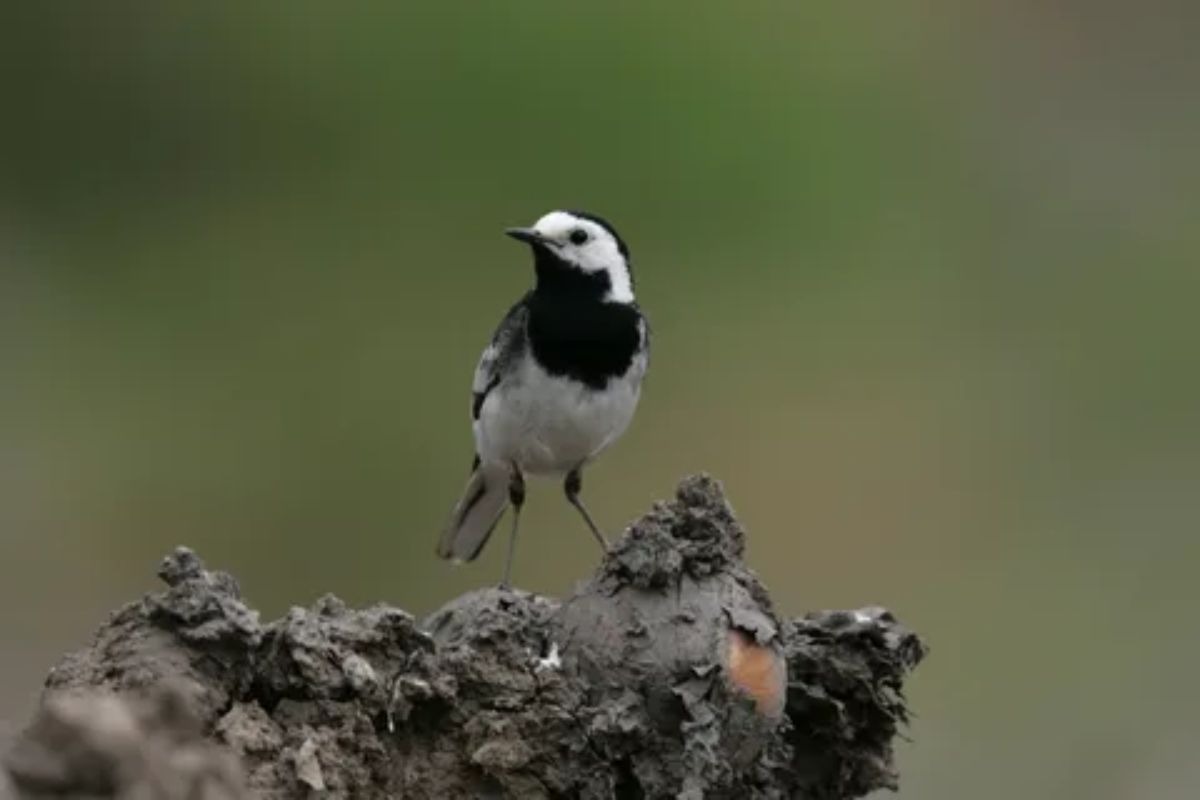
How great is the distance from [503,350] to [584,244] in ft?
1.02

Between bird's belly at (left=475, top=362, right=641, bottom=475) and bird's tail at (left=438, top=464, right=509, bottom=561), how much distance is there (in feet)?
1.53

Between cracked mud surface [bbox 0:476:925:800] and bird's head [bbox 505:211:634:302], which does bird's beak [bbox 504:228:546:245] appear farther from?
cracked mud surface [bbox 0:476:925:800]

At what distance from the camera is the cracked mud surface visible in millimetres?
3625

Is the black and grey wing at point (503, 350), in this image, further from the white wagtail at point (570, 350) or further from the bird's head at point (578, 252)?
the bird's head at point (578, 252)

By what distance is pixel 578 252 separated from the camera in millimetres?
5906

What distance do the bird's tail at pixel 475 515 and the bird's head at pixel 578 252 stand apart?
0.76 m

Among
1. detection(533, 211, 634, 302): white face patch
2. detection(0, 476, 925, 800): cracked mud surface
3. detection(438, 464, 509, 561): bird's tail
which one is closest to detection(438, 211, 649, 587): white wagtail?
detection(533, 211, 634, 302): white face patch

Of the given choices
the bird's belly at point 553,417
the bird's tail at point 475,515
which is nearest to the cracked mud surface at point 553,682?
the bird's belly at point 553,417

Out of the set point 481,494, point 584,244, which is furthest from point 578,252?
point 481,494

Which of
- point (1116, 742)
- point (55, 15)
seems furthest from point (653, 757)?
point (55, 15)

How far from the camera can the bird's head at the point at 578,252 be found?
5.89 metres

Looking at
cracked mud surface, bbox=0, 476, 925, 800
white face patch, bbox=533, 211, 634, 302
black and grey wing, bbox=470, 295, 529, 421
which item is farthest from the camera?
black and grey wing, bbox=470, 295, 529, 421

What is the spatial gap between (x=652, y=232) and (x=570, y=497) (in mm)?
6924

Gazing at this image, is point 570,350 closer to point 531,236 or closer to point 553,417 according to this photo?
point 553,417
